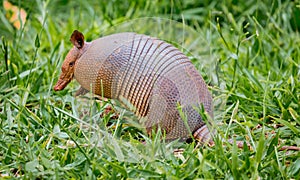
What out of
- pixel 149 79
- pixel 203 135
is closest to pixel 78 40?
pixel 149 79

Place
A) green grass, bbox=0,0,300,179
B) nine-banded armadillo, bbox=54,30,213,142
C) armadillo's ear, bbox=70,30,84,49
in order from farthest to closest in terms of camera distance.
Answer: armadillo's ear, bbox=70,30,84,49
nine-banded armadillo, bbox=54,30,213,142
green grass, bbox=0,0,300,179

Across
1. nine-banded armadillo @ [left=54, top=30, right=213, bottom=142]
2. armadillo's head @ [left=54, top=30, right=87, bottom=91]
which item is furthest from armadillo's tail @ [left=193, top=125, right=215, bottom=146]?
armadillo's head @ [left=54, top=30, right=87, bottom=91]

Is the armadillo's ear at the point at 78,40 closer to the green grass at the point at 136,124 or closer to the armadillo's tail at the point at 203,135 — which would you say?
the green grass at the point at 136,124

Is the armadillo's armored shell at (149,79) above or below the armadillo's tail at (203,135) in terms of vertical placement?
above

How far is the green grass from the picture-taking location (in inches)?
102

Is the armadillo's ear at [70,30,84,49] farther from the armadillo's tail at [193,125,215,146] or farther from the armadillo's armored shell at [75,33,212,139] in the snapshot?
the armadillo's tail at [193,125,215,146]

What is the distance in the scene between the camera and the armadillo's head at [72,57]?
3057mm

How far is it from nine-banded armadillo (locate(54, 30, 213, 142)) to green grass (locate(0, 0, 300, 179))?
0.09 metres

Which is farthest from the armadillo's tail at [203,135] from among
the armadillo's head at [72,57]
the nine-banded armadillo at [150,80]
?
the armadillo's head at [72,57]

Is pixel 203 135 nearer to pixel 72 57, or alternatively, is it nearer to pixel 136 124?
pixel 136 124

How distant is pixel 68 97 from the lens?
11.4 ft

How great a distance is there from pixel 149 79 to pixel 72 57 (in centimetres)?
47

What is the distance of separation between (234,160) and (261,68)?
169 centimetres

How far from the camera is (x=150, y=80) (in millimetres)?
2844
